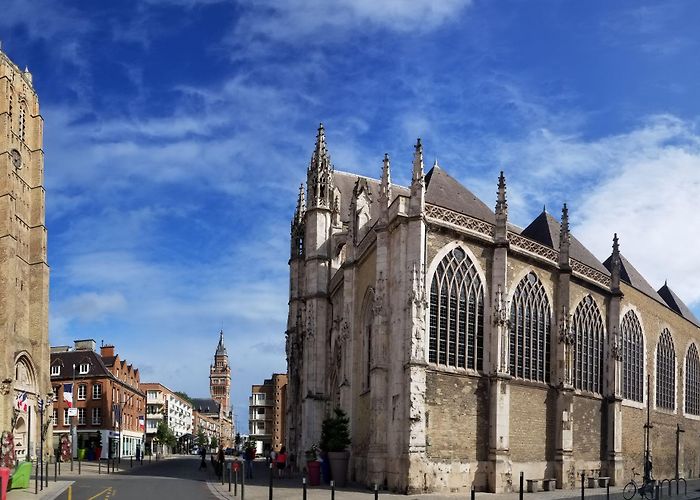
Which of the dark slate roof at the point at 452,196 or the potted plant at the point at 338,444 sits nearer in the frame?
the potted plant at the point at 338,444

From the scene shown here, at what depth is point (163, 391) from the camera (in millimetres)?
120250

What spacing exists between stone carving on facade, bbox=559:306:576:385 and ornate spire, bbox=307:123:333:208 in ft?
52.4

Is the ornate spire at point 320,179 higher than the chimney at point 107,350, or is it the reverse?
the ornate spire at point 320,179

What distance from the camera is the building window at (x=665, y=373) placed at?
137 ft

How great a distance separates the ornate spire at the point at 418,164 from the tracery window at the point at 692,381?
26.2m

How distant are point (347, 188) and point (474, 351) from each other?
2225 cm

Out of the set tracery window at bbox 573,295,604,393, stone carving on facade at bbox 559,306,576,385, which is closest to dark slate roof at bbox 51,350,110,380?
tracery window at bbox 573,295,604,393

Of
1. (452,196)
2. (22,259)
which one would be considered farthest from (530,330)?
(22,259)

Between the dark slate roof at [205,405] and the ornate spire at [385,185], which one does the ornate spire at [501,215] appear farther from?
the dark slate roof at [205,405]

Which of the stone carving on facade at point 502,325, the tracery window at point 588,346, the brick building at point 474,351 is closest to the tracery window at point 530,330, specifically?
the brick building at point 474,351

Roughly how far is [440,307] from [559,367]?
21.9ft

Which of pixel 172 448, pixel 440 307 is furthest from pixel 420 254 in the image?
pixel 172 448

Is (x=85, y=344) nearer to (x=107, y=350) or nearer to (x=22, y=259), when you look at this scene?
(x=107, y=350)

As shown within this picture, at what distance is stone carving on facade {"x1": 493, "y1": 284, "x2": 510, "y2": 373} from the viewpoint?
2880 cm
